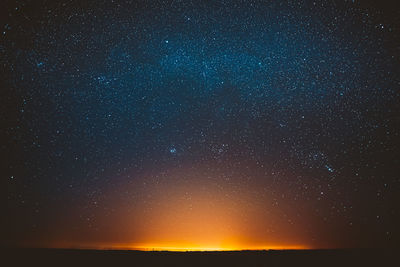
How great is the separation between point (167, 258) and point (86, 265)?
0.86 meters

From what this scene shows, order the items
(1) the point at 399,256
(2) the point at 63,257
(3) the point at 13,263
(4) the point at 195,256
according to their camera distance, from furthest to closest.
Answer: (1) the point at 399,256 < (4) the point at 195,256 < (2) the point at 63,257 < (3) the point at 13,263

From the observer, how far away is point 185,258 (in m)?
3.07

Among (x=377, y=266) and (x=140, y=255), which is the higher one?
(x=140, y=255)

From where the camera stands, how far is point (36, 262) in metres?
2.77

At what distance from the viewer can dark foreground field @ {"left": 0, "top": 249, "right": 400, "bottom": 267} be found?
2.81m

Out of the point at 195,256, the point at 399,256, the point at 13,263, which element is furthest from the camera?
the point at 399,256

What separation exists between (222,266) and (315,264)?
1.08 meters

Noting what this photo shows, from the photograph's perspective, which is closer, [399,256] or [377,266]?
[377,266]

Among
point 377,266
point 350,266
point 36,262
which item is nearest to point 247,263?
point 350,266

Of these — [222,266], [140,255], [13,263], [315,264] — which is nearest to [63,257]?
[13,263]

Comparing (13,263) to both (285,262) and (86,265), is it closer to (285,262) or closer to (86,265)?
(86,265)

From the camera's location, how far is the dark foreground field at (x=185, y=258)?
2814mm

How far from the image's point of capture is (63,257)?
9.45 ft

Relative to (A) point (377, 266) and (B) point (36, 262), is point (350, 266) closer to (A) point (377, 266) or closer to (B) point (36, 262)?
(A) point (377, 266)
